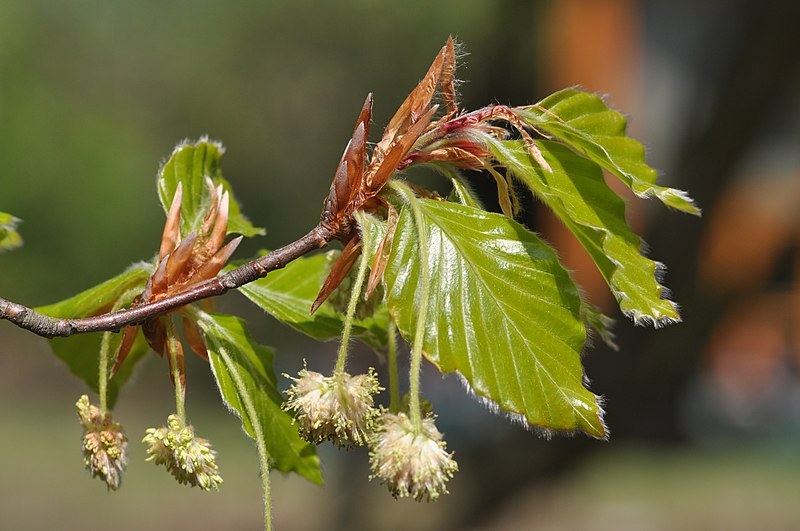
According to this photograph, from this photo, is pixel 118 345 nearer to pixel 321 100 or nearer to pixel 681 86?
pixel 681 86

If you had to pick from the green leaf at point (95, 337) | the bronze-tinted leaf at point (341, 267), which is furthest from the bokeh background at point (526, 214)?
the bronze-tinted leaf at point (341, 267)

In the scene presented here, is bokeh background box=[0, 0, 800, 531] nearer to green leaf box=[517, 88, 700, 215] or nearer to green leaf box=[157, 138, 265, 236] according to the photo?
green leaf box=[157, 138, 265, 236]

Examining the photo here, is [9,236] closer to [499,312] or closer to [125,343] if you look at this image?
[125,343]

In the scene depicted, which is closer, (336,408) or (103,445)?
(336,408)

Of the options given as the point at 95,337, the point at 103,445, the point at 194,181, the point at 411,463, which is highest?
the point at 194,181

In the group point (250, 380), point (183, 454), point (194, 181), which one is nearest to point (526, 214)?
point (194, 181)

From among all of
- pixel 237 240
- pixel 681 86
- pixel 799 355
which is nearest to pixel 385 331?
pixel 237 240

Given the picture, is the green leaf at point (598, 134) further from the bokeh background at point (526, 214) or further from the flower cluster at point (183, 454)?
the bokeh background at point (526, 214)
